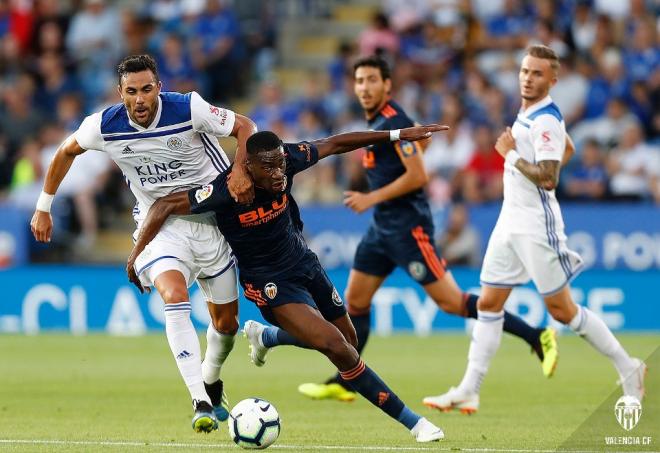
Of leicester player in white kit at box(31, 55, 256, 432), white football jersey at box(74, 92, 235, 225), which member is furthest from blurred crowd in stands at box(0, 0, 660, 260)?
white football jersey at box(74, 92, 235, 225)

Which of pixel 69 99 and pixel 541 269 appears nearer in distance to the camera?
pixel 541 269

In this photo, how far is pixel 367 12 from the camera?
903 inches

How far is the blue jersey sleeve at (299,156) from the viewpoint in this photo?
8195 millimetres

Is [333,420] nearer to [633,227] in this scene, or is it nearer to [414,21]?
[633,227]

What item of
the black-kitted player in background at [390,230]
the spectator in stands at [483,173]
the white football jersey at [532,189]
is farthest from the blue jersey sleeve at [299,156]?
the spectator in stands at [483,173]

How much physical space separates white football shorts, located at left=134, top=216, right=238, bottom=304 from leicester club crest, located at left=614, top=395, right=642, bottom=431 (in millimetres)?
2651

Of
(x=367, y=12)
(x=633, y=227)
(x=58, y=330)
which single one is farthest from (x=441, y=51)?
(x=58, y=330)

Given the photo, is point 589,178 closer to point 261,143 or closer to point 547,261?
point 547,261

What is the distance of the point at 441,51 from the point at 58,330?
7.16m
